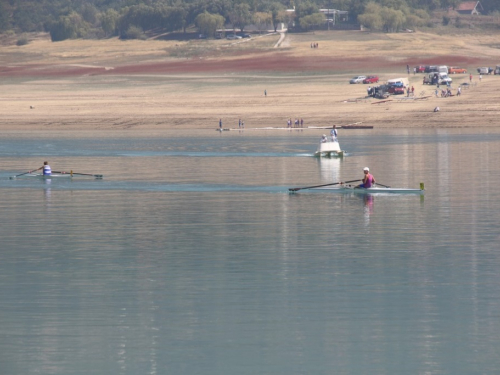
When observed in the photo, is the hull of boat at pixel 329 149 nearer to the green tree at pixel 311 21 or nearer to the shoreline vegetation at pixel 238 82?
the shoreline vegetation at pixel 238 82

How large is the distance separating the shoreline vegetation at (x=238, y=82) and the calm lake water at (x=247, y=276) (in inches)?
1938

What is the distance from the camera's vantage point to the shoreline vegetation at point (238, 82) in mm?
104750

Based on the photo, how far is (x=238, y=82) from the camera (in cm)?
12850

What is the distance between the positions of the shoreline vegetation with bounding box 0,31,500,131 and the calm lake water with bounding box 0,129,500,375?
49.2 m

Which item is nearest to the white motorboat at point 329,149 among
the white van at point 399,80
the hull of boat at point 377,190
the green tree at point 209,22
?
the hull of boat at point 377,190

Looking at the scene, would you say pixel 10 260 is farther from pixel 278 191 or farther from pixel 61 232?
pixel 278 191

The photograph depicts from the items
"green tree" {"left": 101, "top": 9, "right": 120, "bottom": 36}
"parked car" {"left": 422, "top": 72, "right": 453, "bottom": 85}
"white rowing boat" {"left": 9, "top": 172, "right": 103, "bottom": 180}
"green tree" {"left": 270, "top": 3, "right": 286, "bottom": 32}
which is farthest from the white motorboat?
"green tree" {"left": 101, "top": 9, "right": 120, "bottom": 36}

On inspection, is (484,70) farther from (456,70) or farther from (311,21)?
(311,21)

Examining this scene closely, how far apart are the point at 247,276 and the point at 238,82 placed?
10290 centimetres

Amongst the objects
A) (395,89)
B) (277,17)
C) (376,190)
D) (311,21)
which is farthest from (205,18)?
(376,190)

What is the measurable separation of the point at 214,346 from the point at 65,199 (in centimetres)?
2806

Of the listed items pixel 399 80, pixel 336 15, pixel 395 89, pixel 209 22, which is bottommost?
pixel 395 89

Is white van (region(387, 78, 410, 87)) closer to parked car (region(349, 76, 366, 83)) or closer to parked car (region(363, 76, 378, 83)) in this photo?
parked car (region(363, 76, 378, 83))

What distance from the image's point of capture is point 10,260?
29734 mm
